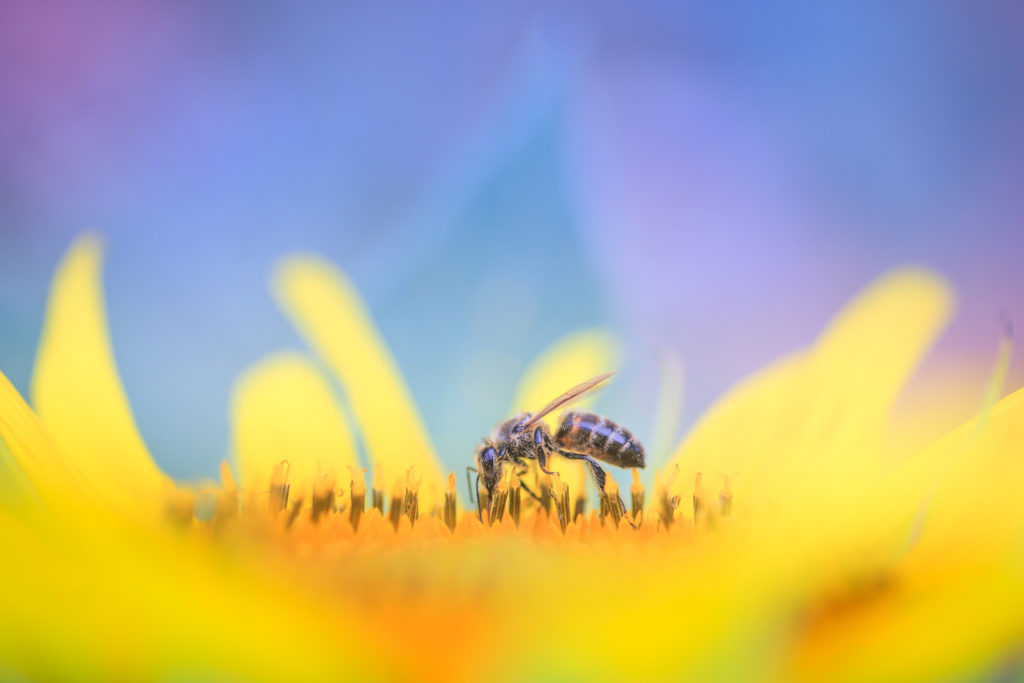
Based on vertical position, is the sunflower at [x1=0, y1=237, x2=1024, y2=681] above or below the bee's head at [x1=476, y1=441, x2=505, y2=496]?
below

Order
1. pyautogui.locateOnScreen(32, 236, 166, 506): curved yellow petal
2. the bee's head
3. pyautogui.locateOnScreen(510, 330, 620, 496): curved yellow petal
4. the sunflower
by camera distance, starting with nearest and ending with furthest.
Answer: the sunflower, pyautogui.locateOnScreen(32, 236, 166, 506): curved yellow petal, the bee's head, pyautogui.locateOnScreen(510, 330, 620, 496): curved yellow petal

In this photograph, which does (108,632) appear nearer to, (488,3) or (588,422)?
(588,422)

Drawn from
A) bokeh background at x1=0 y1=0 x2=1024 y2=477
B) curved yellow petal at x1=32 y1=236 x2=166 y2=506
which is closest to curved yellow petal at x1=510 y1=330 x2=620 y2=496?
bokeh background at x1=0 y1=0 x2=1024 y2=477

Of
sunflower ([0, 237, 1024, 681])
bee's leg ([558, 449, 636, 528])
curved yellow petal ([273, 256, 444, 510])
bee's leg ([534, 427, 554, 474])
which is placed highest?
curved yellow petal ([273, 256, 444, 510])

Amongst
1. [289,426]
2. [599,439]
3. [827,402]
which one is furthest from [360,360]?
[827,402]

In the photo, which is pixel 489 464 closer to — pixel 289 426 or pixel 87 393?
pixel 289 426

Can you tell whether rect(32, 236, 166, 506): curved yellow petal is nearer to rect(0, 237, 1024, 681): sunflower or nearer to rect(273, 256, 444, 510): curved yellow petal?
rect(0, 237, 1024, 681): sunflower
